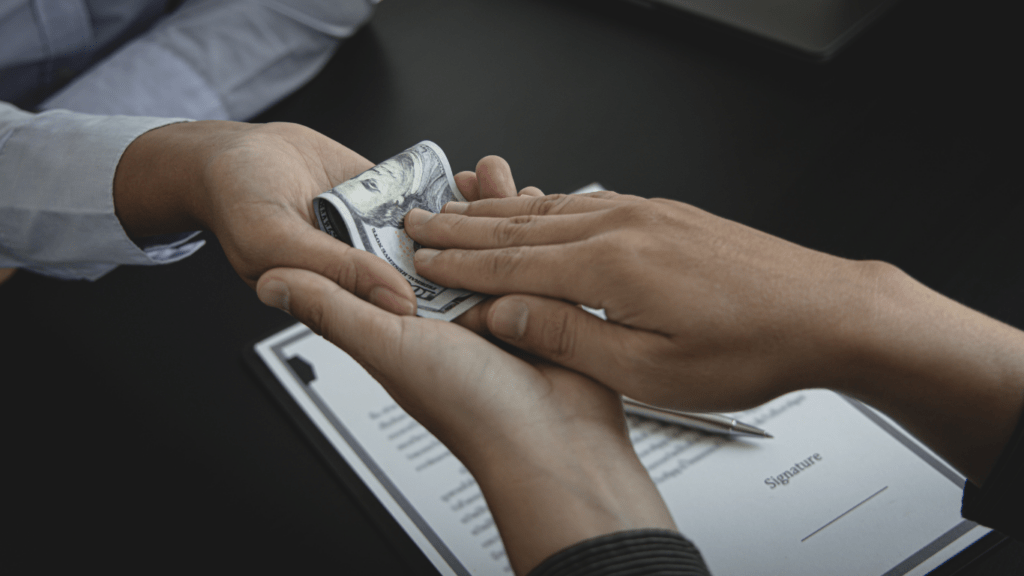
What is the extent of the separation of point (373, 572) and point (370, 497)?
79mm

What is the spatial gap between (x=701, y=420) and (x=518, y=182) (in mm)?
568

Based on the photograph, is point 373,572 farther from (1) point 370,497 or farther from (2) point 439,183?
(2) point 439,183

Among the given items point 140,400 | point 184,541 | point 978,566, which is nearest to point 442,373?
point 184,541

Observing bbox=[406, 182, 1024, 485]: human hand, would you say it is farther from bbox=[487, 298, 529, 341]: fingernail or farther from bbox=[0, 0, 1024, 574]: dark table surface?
bbox=[0, 0, 1024, 574]: dark table surface

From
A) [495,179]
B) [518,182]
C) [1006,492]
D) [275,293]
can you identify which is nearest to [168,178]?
[275,293]

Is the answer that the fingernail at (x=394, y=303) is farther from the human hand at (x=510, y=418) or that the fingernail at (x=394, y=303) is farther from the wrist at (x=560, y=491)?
the wrist at (x=560, y=491)

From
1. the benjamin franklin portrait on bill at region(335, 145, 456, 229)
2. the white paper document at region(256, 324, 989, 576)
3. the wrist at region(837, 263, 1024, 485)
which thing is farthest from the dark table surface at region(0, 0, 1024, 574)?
the benjamin franklin portrait on bill at region(335, 145, 456, 229)

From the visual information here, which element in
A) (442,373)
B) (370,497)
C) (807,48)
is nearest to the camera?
(442,373)

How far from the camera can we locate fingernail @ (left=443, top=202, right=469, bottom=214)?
81cm

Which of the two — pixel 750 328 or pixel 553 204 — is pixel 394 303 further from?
pixel 750 328

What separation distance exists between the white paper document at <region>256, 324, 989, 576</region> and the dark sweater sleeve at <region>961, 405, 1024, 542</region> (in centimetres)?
8

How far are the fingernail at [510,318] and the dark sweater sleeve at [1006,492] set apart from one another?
1.51 feet

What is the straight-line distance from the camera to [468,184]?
2.98 feet

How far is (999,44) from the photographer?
52.1 inches
